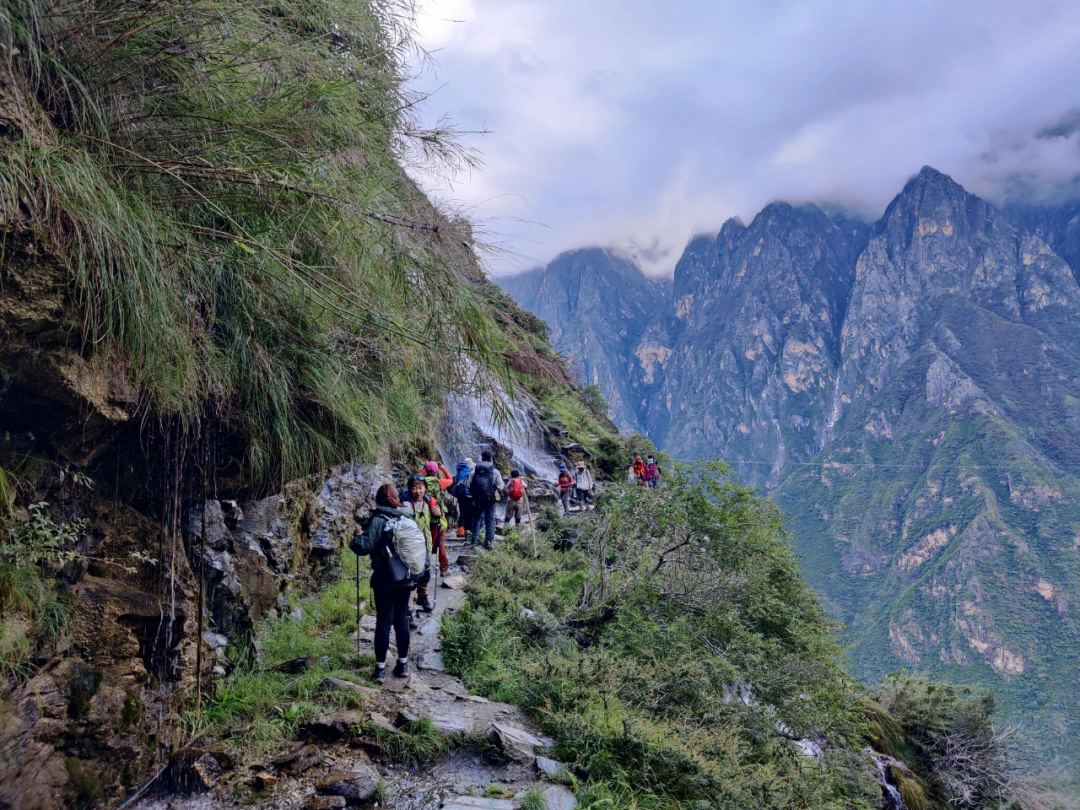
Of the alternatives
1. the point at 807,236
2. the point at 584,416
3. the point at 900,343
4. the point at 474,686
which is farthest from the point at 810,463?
the point at 474,686

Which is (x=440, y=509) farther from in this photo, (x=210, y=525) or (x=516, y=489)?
(x=516, y=489)

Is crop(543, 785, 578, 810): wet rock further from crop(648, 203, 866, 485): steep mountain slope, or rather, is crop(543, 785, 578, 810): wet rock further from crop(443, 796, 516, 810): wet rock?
crop(648, 203, 866, 485): steep mountain slope

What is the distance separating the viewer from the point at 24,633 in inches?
103

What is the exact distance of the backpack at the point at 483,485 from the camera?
941cm

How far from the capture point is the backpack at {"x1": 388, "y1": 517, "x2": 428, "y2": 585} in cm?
500

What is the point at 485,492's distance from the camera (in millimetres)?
9617

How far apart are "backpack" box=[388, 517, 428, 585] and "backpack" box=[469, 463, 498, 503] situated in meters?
4.28

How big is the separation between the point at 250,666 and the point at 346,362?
2.68 m

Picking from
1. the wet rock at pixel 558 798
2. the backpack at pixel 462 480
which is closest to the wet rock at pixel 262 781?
the wet rock at pixel 558 798

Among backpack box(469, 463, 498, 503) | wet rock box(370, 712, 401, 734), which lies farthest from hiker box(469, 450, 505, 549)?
wet rock box(370, 712, 401, 734)

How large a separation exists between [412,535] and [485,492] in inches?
181

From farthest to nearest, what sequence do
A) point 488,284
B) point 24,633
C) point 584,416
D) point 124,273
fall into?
point 584,416, point 488,284, point 24,633, point 124,273

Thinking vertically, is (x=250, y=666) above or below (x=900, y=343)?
below

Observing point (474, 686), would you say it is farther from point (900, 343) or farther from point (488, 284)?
point (900, 343)
